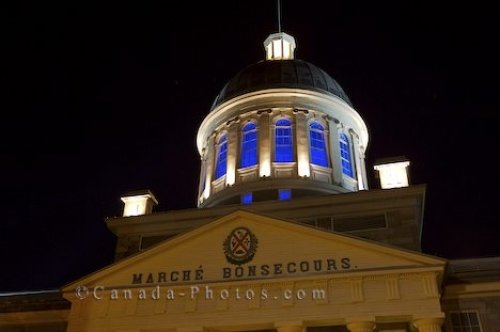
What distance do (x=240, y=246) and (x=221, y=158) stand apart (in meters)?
11.4

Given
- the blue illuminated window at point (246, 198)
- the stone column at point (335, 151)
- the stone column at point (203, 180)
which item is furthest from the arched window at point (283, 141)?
the stone column at point (203, 180)

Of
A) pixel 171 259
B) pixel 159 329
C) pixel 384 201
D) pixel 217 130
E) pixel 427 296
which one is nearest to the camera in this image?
pixel 427 296

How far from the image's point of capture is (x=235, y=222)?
778 inches

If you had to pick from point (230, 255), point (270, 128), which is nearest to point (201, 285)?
point (230, 255)

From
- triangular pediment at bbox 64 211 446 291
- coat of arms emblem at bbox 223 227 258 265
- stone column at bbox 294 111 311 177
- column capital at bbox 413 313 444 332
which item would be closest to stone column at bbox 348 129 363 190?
stone column at bbox 294 111 311 177

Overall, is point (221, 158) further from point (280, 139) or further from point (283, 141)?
point (283, 141)

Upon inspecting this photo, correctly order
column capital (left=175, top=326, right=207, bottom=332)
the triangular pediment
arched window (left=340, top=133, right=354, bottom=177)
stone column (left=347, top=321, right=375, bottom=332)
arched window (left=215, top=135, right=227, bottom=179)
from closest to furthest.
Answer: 1. stone column (left=347, top=321, right=375, bottom=332)
2. the triangular pediment
3. column capital (left=175, top=326, right=207, bottom=332)
4. arched window (left=340, top=133, right=354, bottom=177)
5. arched window (left=215, top=135, right=227, bottom=179)

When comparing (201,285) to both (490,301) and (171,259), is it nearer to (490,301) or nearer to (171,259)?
(171,259)

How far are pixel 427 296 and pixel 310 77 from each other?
1777 centimetres

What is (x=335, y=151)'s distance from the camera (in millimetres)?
28469

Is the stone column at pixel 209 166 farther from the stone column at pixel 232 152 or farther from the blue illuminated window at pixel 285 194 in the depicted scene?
the blue illuminated window at pixel 285 194

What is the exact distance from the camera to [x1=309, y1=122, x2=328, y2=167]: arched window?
2820cm

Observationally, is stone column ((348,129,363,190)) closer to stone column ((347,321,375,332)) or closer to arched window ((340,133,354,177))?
arched window ((340,133,354,177))

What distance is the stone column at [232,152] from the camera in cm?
2820
